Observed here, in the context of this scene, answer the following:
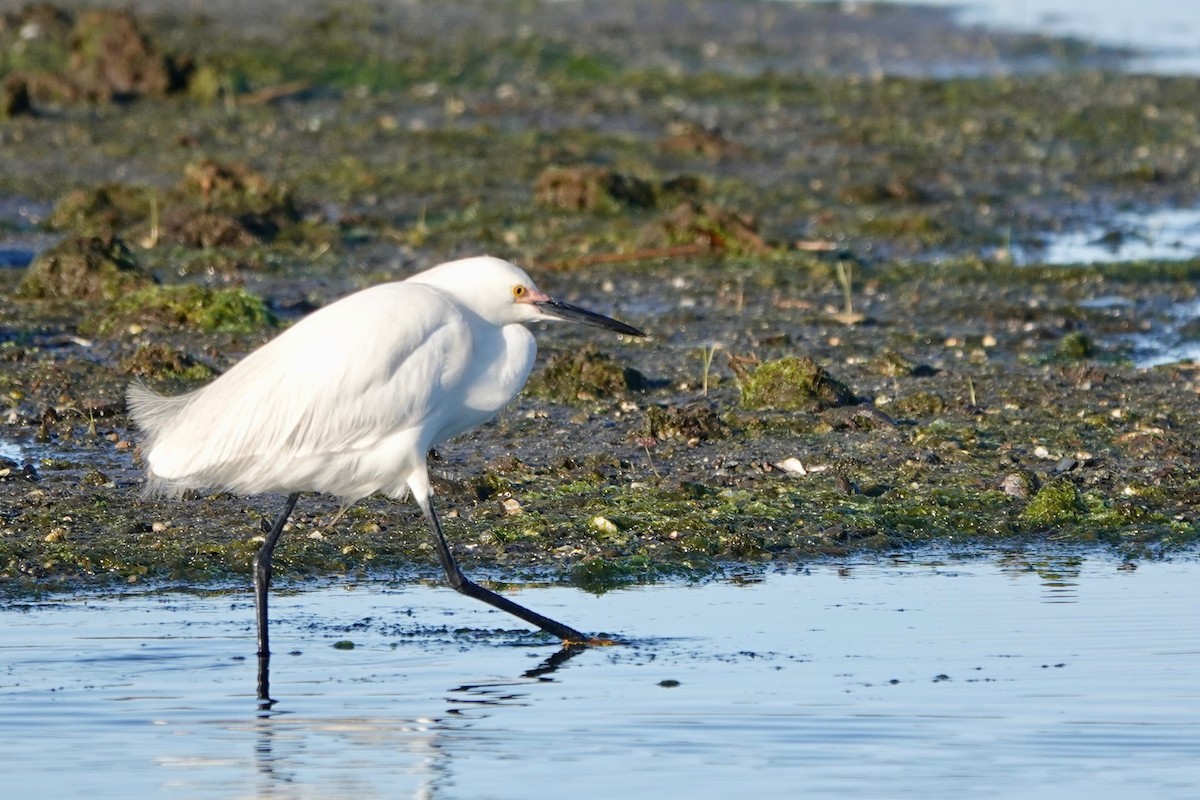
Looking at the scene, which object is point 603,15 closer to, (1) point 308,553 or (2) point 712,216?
(2) point 712,216

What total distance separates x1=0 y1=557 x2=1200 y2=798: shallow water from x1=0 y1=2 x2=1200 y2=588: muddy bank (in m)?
0.54

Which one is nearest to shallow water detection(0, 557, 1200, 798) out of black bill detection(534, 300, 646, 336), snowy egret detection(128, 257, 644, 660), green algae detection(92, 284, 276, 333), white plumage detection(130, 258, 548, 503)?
snowy egret detection(128, 257, 644, 660)

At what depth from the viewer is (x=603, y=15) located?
1074 inches

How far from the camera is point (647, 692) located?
633 cm

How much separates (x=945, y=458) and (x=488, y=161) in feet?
29.4

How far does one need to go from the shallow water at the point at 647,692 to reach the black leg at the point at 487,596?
0.08m

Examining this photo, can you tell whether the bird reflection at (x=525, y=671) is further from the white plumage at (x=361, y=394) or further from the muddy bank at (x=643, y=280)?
the muddy bank at (x=643, y=280)

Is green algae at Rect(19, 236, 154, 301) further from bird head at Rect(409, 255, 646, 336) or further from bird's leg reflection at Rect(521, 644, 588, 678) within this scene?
bird's leg reflection at Rect(521, 644, 588, 678)

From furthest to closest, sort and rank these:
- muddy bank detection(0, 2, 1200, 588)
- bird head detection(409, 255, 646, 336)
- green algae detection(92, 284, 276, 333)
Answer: green algae detection(92, 284, 276, 333), muddy bank detection(0, 2, 1200, 588), bird head detection(409, 255, 646, 336)

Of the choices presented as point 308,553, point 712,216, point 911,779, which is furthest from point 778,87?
point 911,779

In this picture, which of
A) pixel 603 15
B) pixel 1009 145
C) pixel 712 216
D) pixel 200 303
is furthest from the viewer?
pixel 603 15

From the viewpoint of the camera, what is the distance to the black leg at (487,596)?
695 cm

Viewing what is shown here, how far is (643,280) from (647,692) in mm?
7140

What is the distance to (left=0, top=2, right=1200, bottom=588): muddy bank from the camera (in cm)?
832
